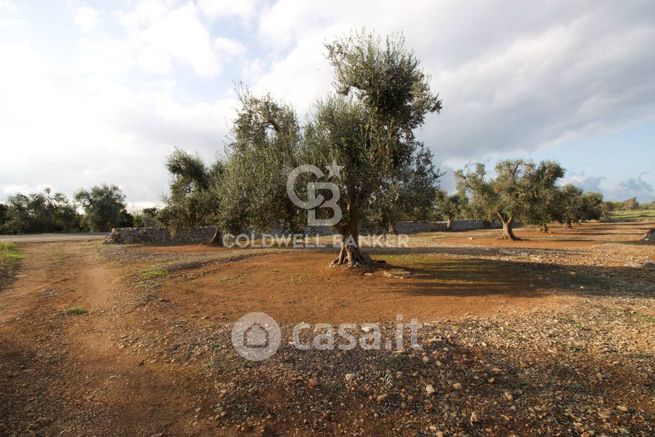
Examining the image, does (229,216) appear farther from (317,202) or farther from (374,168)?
(374,168)

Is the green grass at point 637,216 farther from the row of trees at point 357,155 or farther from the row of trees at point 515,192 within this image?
the row of trees at point 357,155

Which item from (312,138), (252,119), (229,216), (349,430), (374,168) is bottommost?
(349,430)

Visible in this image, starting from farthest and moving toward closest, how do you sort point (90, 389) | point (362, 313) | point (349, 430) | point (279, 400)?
1. point (362, 313)
2. point (90, 389)
3. point (279, 400)
4. point (349, 430)

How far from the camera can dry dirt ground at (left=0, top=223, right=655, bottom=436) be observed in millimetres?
4965

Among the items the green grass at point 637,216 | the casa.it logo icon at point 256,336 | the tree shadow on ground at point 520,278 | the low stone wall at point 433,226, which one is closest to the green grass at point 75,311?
the casa.it logo icon at point 256,336

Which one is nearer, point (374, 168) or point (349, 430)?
point (349, 430)

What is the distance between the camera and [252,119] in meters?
18.1

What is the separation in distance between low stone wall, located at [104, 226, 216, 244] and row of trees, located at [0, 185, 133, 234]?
52.4 ft

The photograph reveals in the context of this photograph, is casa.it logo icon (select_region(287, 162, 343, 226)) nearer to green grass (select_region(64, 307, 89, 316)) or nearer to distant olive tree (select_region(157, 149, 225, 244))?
green grass (select_region(64, 307, 89, 316))

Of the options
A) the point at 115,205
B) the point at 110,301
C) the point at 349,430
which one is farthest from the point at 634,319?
the point at 115,205

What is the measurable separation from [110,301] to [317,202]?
8182 millimetres

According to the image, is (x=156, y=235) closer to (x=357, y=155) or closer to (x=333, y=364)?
(x=357, y=155)

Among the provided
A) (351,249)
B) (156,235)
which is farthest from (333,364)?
(156,235)

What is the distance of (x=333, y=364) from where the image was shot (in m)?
6.62
